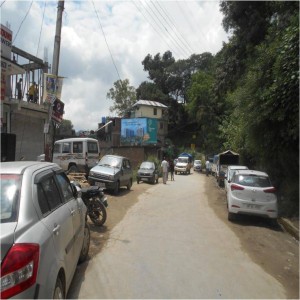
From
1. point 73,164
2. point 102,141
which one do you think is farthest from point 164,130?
point 73,164

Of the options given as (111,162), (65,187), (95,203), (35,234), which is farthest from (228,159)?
(35,234)

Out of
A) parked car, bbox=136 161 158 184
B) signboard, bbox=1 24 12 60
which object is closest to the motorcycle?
signboard, bbox=1 24 12 60

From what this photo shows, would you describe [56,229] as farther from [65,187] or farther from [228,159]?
[228,159]

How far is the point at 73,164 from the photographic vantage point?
1619 cm

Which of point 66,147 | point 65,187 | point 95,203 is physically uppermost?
point 66,147

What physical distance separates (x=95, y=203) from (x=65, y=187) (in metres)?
3.25

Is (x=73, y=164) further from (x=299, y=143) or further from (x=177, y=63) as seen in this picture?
(x=177, y=63)

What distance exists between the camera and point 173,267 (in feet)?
16.3

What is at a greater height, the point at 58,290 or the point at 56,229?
the point at 56,229

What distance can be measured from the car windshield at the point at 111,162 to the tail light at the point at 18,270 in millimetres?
11530

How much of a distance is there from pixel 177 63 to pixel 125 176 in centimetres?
5112

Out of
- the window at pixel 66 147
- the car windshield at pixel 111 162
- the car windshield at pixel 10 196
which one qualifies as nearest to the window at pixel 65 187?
the car windshield at pixel 10 196

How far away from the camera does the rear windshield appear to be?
356 inches

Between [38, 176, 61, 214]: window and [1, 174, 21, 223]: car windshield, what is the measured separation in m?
0.25
